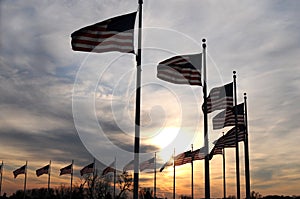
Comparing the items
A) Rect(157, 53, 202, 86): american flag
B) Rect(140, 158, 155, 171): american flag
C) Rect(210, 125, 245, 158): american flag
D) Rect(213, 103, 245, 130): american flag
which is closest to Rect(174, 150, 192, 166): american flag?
Rect(140, 158, 155, 171): american flag

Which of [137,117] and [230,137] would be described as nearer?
[137,117]

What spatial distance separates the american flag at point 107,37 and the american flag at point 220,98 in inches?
353

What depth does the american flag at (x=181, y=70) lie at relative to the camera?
2262 centimetres

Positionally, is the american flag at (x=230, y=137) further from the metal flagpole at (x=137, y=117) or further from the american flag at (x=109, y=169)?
the american flag at (x=109, y=169)

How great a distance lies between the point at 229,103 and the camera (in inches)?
1134

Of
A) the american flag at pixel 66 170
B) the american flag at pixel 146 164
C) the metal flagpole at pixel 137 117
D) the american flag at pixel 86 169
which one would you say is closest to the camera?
the metal flagpole at pixel 137 117

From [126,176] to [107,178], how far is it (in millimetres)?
10581

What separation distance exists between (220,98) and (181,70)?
5.52 m

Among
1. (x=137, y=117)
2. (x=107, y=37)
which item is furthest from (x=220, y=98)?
(x=107, y=37)

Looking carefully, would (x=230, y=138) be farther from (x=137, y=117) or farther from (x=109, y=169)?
(x=109, y=169)

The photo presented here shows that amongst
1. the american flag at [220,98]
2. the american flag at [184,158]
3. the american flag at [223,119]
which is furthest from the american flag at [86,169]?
the american flag at [220,98]

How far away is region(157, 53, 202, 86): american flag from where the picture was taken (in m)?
22.6

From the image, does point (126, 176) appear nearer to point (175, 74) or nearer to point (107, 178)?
point (107, 178)

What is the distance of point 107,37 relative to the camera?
19156mm
